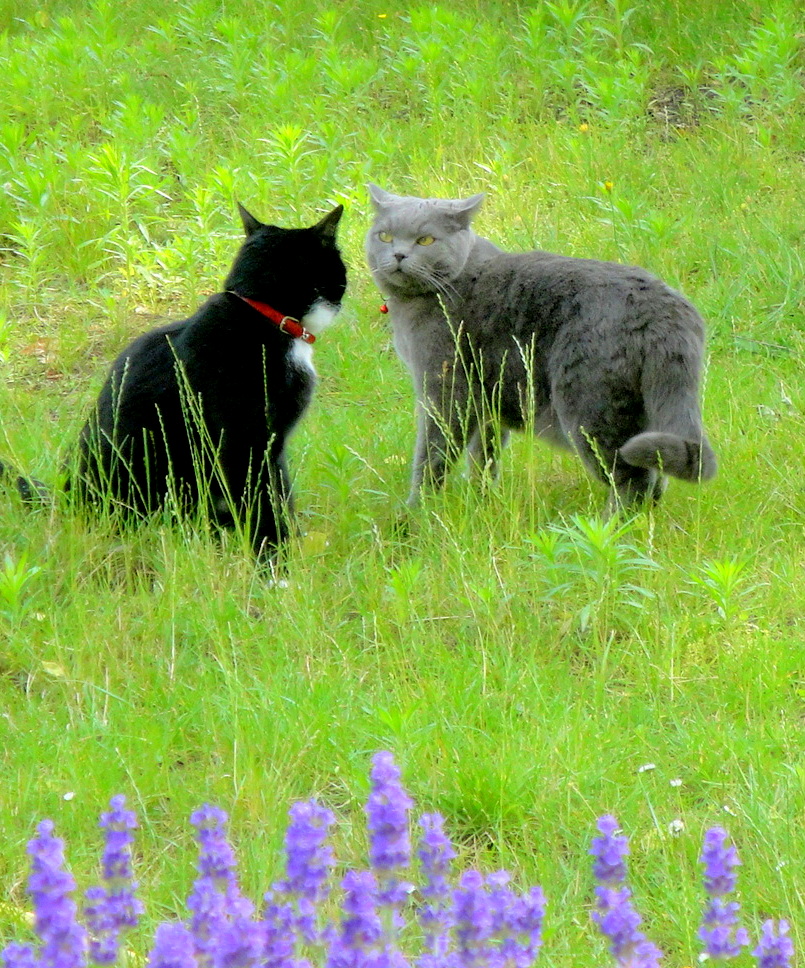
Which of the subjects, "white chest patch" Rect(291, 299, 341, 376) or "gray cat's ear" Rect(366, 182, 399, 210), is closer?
"white chest patch" Rect(291, 299, 341, 376)

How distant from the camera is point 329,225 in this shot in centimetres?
415

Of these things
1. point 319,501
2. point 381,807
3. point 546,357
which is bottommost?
point 319,501

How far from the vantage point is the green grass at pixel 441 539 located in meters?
2.51

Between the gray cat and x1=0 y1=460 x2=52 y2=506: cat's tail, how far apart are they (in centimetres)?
123

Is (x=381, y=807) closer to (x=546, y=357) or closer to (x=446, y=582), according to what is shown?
(x=446, y=582)

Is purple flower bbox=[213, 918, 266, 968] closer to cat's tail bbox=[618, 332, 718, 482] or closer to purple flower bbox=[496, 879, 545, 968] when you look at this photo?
purple flower bbox=[496, 879, 545, 968]

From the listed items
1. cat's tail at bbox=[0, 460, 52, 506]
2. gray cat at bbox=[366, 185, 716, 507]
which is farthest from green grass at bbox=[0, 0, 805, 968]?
gray cat at bbox=[366, 185, 716, 507]

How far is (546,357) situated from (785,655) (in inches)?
53.1

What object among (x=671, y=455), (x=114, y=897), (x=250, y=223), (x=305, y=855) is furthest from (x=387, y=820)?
(x=250, y=223)

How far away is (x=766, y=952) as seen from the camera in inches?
50.8

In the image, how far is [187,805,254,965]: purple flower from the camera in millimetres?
1269

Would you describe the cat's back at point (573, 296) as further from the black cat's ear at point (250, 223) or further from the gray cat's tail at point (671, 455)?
the black cat's ear at point (250, 223)

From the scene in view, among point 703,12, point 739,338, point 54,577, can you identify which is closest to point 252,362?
point 54,577

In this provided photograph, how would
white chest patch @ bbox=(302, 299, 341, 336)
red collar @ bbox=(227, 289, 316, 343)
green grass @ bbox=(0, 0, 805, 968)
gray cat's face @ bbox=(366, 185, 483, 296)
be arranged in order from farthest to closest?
gray cat's face @ bbox=(366, 185, 483, 296) → white chest patch @ bbox=(302, 299, 341, 336) → red collar @ bbox=(227, 289, 316, 343) → green grass @ bbox=(0, 0, 805, 968)
